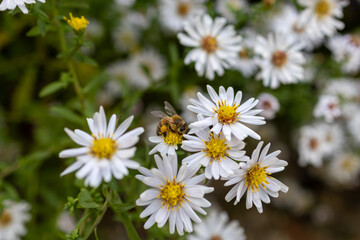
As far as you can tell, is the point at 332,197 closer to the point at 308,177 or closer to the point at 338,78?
the point at 308,177

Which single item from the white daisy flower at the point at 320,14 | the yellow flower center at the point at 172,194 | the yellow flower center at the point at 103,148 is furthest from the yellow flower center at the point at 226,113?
the white daisy flower at the point at 320,14

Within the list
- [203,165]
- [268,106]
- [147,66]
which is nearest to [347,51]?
[268,106]

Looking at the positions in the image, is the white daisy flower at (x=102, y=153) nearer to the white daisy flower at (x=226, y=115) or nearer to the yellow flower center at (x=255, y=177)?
the white daisy flower at (x=226, y=115)

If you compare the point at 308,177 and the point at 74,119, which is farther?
the point at 308,177

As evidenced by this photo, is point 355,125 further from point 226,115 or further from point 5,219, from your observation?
point 5,219

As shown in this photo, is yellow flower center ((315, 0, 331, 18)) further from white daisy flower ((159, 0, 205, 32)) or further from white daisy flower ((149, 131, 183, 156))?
white daisy flower ((149, 131, 183, 156))

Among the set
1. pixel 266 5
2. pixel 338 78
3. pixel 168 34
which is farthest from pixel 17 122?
pixel 338 78
